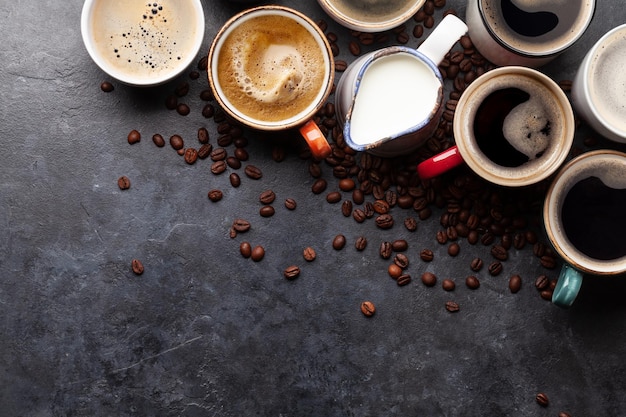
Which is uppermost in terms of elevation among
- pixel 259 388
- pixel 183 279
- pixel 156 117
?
pixel 156 117

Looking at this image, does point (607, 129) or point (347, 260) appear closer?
point (607, 129)

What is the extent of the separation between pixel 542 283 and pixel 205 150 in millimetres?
875

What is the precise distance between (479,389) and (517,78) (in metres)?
0.74

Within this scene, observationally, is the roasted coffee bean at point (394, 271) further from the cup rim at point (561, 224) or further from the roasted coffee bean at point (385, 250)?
the cup rim at point (561, 224)

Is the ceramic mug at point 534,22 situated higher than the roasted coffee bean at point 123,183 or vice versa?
the ceramic mug at point 534,22

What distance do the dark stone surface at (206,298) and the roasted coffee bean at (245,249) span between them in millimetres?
17

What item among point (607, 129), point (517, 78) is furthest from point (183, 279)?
point (607, 129)

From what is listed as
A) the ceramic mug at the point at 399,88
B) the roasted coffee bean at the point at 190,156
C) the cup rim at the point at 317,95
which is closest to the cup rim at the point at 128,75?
the cup rim at the point at 317,95

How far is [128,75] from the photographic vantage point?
62.5 inches

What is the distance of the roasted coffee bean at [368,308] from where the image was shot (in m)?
1.64

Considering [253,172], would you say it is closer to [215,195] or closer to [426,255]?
[215,195]

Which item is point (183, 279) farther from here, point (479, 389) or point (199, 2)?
point (479, 389)

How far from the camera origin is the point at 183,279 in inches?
65.0

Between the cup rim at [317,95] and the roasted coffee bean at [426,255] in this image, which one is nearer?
the cup rim at [317,95]
